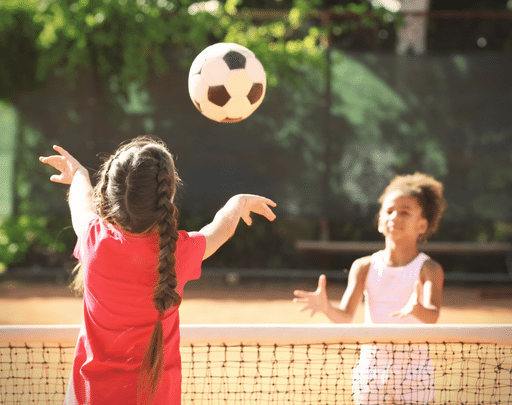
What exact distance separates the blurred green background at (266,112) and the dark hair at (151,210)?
21.6ft

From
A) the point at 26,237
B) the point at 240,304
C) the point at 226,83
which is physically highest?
the point at 226,83

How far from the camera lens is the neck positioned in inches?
104

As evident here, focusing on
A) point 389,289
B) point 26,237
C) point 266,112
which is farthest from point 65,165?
point 26,237

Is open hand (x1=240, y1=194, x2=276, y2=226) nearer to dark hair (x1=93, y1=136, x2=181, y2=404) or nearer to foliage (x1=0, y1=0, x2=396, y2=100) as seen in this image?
dark hair (x1=93, y1=136, x2=181, y2=404)

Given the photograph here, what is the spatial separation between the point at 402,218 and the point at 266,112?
232 inches

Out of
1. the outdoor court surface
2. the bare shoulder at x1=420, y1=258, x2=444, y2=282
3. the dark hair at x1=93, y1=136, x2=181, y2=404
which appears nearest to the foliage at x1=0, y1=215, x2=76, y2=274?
the outdoor court surface

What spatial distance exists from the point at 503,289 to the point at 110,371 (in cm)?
717

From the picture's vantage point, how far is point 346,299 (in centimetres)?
261

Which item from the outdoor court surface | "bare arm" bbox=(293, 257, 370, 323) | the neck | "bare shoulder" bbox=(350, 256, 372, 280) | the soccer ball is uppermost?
the soccer ball

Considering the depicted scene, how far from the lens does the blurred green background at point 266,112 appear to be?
321 inches

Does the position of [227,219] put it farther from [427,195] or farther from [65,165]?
[427,195]

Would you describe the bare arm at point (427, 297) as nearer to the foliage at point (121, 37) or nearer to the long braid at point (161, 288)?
the long braid at point (161, 288)

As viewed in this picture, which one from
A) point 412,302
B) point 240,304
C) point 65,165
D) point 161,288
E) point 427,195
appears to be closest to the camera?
point 161,288

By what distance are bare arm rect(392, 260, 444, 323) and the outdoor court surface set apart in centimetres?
316
